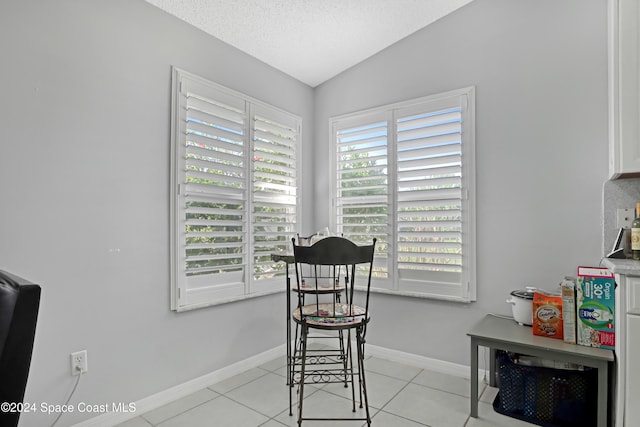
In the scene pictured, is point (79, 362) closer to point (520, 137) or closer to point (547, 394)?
point (547, 394)

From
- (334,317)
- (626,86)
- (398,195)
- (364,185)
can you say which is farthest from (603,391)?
(364,185)

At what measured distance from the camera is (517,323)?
2.34 m

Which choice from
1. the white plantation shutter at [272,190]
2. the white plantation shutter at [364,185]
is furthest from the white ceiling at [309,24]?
the white plantation shutter at [364,185]

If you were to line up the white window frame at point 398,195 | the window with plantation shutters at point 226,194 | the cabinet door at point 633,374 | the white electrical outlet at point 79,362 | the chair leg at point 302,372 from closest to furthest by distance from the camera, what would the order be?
the cabinet door at point 633,374
the white electrical outlet at point 79,362
the chair leg at point 302,372
the window with plantation shutters at point 226,194
the white window frame at point 398,195

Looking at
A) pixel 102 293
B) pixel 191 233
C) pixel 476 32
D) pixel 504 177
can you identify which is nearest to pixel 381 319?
pixel 504 177

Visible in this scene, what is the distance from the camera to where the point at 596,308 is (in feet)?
6.38

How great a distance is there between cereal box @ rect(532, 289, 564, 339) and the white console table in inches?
1.8

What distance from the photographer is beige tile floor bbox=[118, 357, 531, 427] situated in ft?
6.89

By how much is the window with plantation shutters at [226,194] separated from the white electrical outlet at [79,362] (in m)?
Result: 0.55

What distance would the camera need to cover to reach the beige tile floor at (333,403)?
6.89 feet

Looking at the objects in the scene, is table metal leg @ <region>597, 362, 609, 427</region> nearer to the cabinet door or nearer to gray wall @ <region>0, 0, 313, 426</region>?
the cabinet door

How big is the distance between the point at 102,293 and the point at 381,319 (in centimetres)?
212

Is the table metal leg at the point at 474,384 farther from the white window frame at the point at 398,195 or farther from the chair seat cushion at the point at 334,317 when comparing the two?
the chair seat cushion at the point at 334,317

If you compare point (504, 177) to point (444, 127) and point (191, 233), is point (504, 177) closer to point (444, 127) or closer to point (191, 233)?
point (444, 127)
